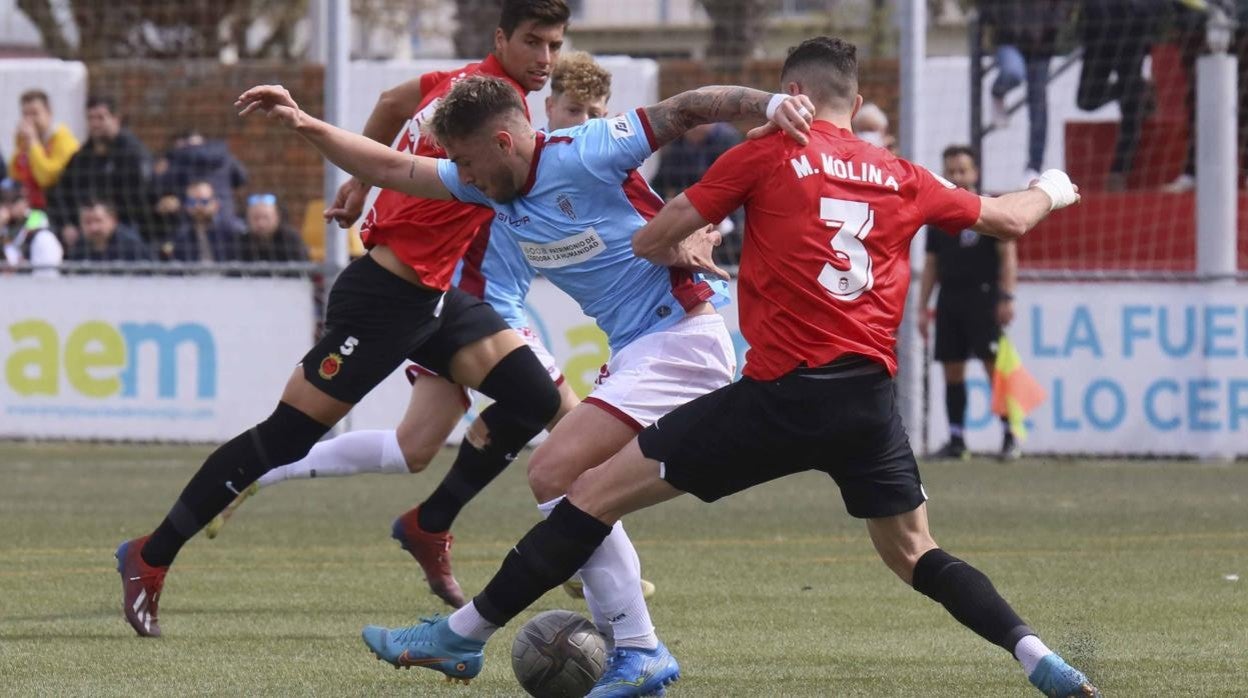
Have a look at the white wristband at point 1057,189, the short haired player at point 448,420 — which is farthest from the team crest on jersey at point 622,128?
the short haired player at point 448,420

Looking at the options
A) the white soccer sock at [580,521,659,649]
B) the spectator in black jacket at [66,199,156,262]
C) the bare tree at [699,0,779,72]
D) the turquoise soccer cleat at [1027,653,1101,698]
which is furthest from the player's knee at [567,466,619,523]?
the bare tree at [699,0,779,72]

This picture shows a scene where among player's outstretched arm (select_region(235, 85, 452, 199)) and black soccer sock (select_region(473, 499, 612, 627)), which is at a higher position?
player's outstretched arm (select_region(235, 85, 452, 199))

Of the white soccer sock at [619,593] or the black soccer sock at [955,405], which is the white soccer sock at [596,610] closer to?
the white soccer sock at [619,593]

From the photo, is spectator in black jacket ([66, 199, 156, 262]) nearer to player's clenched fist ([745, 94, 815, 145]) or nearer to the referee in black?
the referee in black

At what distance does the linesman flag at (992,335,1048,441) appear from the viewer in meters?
14.4

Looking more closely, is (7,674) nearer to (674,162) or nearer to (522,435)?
(522,435)

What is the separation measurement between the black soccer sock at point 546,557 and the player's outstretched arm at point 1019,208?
1389 mm

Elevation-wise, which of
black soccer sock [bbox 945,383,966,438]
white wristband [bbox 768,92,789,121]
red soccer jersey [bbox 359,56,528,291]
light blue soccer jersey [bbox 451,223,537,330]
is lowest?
black soccer sock [bbox 945,383,966,438]

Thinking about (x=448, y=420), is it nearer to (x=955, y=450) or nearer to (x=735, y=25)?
(x=955, y=450)

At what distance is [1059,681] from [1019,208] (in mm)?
1382

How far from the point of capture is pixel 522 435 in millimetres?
8547

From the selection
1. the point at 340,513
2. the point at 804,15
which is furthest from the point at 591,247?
the point at 804,15

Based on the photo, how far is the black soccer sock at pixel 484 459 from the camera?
27.8ft

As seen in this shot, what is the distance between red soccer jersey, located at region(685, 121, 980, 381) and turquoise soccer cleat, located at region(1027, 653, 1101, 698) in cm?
94
